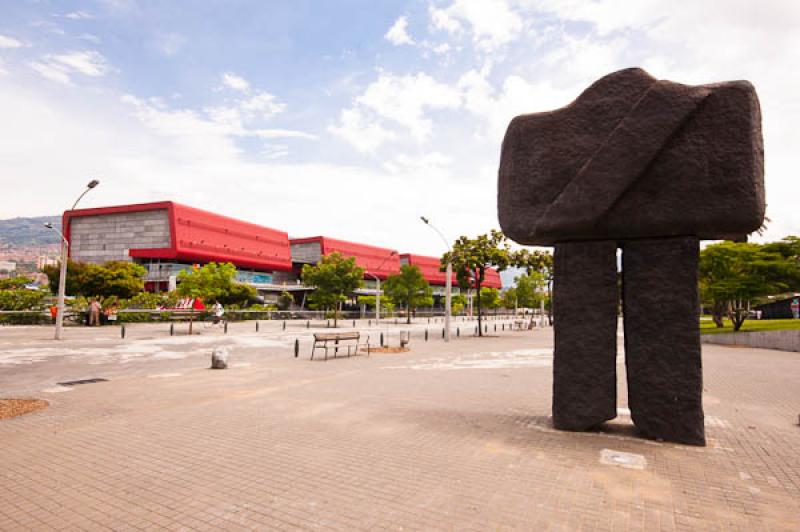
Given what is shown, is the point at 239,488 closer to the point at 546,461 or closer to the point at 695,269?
the point at 546,461

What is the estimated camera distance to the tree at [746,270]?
25491 mm

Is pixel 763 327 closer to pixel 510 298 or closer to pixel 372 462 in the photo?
pixel 372 462

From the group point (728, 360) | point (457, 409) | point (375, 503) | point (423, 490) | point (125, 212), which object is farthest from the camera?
point (125, 212)

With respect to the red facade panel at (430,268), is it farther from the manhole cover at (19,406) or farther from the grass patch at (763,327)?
the manhole cover at (19,406)

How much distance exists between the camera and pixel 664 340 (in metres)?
6.87

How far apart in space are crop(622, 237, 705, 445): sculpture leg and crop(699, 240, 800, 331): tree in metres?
23.9

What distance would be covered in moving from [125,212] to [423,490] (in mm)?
60587

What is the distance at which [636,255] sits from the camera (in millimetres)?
7160

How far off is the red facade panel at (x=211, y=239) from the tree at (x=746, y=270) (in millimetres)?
49618

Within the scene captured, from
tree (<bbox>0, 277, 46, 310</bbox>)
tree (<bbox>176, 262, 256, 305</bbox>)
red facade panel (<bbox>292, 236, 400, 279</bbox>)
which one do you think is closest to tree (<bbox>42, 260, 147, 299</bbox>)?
tree (<bbox>0, 277, 46, 310</bbox>)

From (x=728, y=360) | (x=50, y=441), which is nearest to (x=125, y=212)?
(x=50, y=441)

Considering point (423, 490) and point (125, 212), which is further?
point (125, 212)

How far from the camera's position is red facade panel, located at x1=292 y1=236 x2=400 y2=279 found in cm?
6812

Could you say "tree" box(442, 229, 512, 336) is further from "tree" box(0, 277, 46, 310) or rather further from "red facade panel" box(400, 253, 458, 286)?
"red facade panel" box(400, 253, 458, 286)
